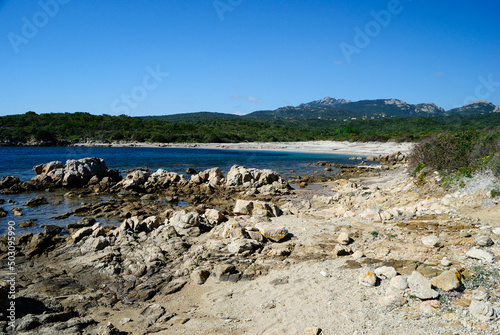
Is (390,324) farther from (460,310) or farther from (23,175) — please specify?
(23,175)

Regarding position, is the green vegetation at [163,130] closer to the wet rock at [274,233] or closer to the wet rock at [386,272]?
the wet rock at [274,233]

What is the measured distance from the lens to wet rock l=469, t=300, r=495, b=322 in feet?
14.3

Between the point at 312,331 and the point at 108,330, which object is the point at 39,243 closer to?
the point at 108,330

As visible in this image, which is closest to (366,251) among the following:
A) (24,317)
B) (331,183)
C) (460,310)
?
(460,310)

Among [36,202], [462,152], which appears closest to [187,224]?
[36,202]

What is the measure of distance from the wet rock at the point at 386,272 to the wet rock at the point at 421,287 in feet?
1.46

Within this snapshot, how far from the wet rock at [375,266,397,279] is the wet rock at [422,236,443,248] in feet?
5.69

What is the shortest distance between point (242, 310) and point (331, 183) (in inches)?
739

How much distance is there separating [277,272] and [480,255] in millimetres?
4158

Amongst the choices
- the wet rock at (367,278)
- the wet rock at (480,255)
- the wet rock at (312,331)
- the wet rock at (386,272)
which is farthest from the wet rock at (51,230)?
the wet rock at (480,255)

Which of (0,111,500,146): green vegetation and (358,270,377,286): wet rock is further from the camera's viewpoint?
(0,111,500,146): green vegetation

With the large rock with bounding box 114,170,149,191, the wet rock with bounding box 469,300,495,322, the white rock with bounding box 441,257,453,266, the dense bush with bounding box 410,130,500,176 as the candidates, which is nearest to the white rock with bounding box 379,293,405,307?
the wet rock with bounding box 469,300,495,322

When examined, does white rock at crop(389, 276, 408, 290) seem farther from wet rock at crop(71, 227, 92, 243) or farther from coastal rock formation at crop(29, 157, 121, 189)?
coastal rock formation at crop(29, 157, 121, 189)

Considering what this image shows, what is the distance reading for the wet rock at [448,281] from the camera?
5.13 m
